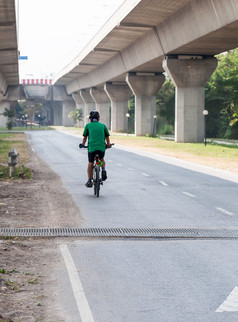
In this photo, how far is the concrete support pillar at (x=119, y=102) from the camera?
253ft

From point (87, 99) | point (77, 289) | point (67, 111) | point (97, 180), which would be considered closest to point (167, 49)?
point (97, 180)

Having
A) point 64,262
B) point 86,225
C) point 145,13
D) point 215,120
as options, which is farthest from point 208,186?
point 215,120

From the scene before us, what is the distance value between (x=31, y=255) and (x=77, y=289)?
1.85 m

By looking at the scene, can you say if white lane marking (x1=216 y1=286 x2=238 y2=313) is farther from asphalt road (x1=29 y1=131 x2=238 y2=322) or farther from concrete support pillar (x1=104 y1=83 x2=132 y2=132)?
concrete support pillar (x1=104 y1=83 x2=132 y2=132)

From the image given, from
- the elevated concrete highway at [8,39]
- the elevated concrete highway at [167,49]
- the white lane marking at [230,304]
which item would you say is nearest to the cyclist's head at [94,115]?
the white lane marking at [230,304]

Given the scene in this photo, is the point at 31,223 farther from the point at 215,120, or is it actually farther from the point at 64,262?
the point at 215,120

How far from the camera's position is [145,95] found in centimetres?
6372

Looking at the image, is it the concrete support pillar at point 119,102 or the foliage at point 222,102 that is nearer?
the foliage at point 222,102

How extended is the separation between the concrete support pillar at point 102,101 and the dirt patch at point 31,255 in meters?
75.1

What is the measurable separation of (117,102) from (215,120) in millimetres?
17269

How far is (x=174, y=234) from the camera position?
9.53 m

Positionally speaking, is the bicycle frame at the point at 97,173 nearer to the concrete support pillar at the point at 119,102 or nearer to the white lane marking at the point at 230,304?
the white lane marking at the point at 230,304

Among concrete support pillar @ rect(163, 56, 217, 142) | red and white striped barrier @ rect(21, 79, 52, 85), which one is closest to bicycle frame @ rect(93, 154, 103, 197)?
concrete support pillar @ rect(163, 56, 217, 142)

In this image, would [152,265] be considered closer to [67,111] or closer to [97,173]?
[97,173]
